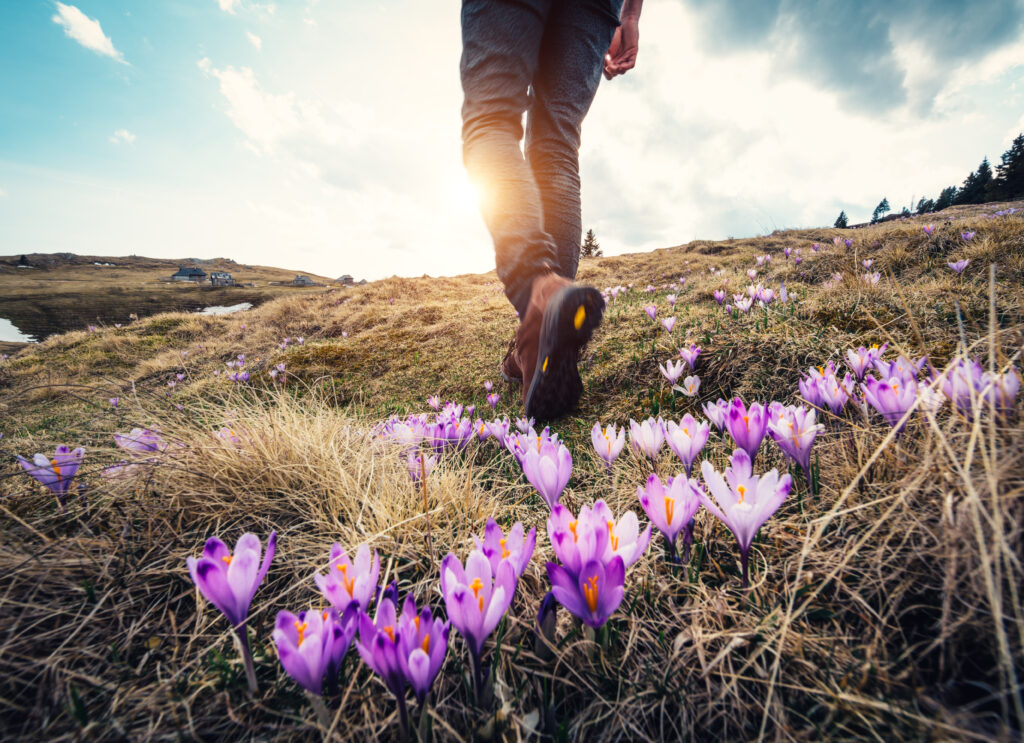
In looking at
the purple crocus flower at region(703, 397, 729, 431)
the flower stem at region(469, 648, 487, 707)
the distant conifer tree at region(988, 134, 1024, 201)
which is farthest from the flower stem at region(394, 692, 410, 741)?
the distant conifer tree at region(988, 134, 1024, 201)

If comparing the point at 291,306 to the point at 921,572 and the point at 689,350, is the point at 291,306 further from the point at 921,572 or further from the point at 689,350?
the point at 921,572

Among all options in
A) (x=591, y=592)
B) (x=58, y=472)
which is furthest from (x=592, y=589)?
(x=58, y=472)

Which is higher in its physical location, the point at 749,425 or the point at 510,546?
the point at 749,425

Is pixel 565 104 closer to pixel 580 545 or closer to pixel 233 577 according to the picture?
pixel 580 545

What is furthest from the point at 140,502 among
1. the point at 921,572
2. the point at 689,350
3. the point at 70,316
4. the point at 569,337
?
the point at 70,316

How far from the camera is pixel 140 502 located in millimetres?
1142

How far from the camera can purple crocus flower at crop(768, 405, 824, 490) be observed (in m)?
1.12

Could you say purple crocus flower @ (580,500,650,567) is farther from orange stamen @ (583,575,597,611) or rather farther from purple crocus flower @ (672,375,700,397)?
purple crocus flower @ (672,375,700,397)

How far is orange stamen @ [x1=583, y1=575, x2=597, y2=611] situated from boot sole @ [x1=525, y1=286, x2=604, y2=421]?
1.04 m

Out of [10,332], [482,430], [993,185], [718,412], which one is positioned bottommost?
[10,332]

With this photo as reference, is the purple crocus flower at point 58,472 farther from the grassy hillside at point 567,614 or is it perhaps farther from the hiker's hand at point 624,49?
the hiker's hand at point 624,49

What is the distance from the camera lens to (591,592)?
733 mm

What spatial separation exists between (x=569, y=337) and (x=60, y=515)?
1610 mm

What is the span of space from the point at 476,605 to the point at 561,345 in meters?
1.19
